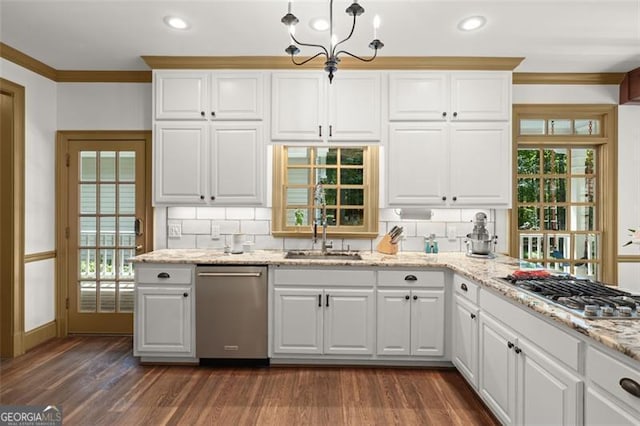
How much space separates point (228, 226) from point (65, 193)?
Result: 5.44 ft

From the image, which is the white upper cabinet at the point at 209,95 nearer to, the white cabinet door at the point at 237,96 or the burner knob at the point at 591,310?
the white cabinet door at the point at 237,96

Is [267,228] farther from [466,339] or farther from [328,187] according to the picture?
[466,339]

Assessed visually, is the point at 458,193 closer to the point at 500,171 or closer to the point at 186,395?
the point at 500,171

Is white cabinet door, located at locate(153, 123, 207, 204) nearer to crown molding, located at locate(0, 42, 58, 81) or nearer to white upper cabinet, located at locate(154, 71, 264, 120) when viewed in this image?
white upper cabinet, located at locate(154, 71, 264, 120)

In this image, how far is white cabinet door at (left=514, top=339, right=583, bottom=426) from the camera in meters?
1.51

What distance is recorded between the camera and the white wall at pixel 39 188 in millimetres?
3387

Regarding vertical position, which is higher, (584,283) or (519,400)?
(584,283)

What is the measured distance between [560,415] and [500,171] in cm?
217

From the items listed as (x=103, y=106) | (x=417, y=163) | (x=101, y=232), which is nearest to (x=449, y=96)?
(x=417, y=163)

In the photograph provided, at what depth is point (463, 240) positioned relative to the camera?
360 cm

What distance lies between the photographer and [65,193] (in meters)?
3.71

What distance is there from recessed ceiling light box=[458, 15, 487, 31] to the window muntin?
125 centimetres

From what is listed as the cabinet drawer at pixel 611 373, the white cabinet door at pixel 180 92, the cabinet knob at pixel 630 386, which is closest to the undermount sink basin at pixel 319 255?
the white cabinet door at pixel 180 92

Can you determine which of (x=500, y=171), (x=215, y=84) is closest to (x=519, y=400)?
(x=500, y=171)
